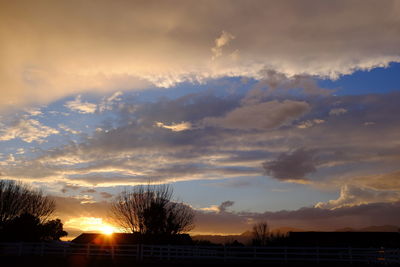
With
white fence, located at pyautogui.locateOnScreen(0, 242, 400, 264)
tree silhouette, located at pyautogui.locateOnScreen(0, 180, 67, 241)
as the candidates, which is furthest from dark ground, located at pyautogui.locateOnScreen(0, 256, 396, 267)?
tree silhouette, located at pyautogui.locateOnScreen(0, 180, 67, 241)

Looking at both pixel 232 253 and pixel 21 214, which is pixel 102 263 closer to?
pixel 232 253

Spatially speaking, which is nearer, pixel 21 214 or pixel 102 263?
pixel 102 263

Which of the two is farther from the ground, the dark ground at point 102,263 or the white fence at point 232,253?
the white fence at point 232,253

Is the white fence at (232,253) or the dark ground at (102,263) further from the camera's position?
the white fence at (232,253)

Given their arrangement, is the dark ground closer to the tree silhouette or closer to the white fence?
the white fence

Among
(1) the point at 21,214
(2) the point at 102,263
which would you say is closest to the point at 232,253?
(2) the point at 102,263

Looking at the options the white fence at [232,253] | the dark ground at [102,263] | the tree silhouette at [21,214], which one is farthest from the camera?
the tree silhouette at [21,214]

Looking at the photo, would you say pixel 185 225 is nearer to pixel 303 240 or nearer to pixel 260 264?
pixel 303 240

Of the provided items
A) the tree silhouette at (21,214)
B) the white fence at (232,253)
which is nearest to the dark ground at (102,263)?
the white fence at (232,253)

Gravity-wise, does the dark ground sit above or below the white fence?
below

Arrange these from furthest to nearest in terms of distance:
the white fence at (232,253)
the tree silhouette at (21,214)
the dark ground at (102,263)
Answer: the tree silhouette at (21,214)
the white fence at (232,253)
the dark ground at (102,263)

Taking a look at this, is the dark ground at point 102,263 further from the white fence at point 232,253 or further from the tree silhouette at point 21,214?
the tree silhouette at point 21,214

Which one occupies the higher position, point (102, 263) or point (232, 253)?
point (232, 253)

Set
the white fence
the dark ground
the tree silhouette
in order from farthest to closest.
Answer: the tree silhouette < the white fence < the dark ground
